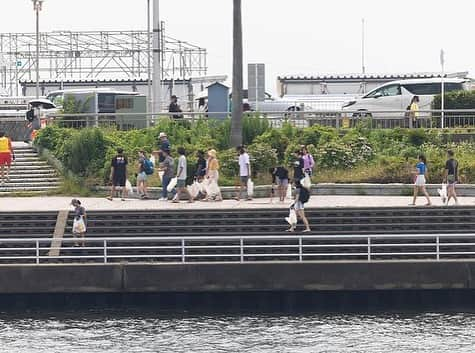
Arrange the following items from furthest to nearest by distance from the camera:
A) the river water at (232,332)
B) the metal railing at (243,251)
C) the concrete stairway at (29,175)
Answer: the concrete stairway at (29,175) < the metal railing at (243,251) < the river water at (232,332)

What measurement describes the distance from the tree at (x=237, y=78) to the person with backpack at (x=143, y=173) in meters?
4.07

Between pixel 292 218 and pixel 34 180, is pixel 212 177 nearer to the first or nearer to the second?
pixel 292 218

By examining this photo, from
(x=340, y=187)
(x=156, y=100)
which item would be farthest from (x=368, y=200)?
(x=156, y=100)

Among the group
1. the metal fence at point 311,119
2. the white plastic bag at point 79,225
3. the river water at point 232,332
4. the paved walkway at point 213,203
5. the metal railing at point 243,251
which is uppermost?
the metal fence at point 311,119

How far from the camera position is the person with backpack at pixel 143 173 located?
40562 millimetres

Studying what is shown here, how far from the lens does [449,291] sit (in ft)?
107

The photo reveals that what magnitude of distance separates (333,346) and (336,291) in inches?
180

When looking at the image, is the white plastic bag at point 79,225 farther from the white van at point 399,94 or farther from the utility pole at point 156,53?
the white van at point 399,94

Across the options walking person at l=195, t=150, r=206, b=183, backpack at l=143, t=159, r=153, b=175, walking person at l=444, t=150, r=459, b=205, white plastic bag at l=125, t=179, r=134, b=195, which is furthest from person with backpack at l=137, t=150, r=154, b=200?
walking person at l=444, t=150, r=459, b=205

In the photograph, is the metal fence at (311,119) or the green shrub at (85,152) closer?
the green shrub at (85,152)

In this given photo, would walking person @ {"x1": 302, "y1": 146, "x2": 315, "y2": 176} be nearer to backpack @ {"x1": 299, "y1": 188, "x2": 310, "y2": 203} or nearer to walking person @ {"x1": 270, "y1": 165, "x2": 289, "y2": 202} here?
walking person @ {"x1": 270, "y1": 165, "x2": 289, "y2": 202}

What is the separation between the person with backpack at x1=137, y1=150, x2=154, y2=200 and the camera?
40.6 meters

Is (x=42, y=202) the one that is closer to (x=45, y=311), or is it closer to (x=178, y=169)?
(x=178, y=169)

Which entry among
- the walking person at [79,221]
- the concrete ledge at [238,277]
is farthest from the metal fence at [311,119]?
the concrete ledge at [238,277]
